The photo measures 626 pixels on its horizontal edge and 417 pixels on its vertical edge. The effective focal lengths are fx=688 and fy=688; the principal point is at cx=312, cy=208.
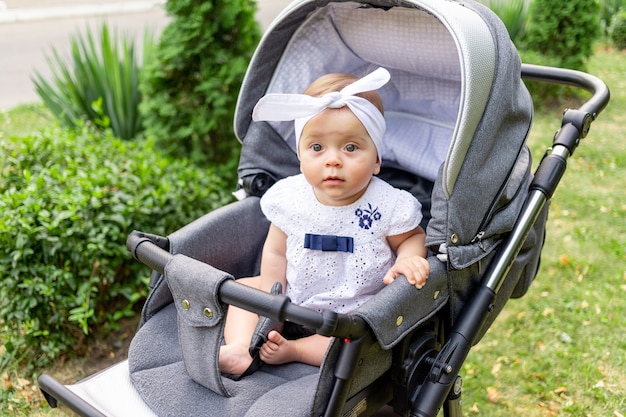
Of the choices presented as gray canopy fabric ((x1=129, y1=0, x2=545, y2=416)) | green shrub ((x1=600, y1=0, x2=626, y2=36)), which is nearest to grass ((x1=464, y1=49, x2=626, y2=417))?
gray canopy fabric ((x1=129, y1=0, x2=545, y2=416))

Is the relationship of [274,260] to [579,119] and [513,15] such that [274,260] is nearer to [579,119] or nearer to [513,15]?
[579,119]

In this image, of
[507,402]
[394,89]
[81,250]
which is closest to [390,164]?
[394,89]

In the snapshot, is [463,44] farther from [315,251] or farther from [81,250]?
[81,250]

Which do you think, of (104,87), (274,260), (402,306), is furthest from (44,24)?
(402,306)

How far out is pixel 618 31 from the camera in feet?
29.7

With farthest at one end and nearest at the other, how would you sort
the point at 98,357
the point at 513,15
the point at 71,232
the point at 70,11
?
the point at 70,11, the point at 513,15, the point at 98,357, the point at 71,232

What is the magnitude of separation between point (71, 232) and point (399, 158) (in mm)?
1493

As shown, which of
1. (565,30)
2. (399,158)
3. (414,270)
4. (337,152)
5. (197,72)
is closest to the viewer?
(414,270)

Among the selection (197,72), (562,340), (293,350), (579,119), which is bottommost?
(562,340)

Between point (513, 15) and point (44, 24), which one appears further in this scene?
point (44, 24)

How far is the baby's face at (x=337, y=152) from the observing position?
2.25 metres

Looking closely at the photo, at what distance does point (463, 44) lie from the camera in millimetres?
2041

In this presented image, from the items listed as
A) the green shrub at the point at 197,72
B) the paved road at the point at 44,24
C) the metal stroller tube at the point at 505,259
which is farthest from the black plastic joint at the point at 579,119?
the paved road at the point at 44,24

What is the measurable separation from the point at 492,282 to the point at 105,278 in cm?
191
